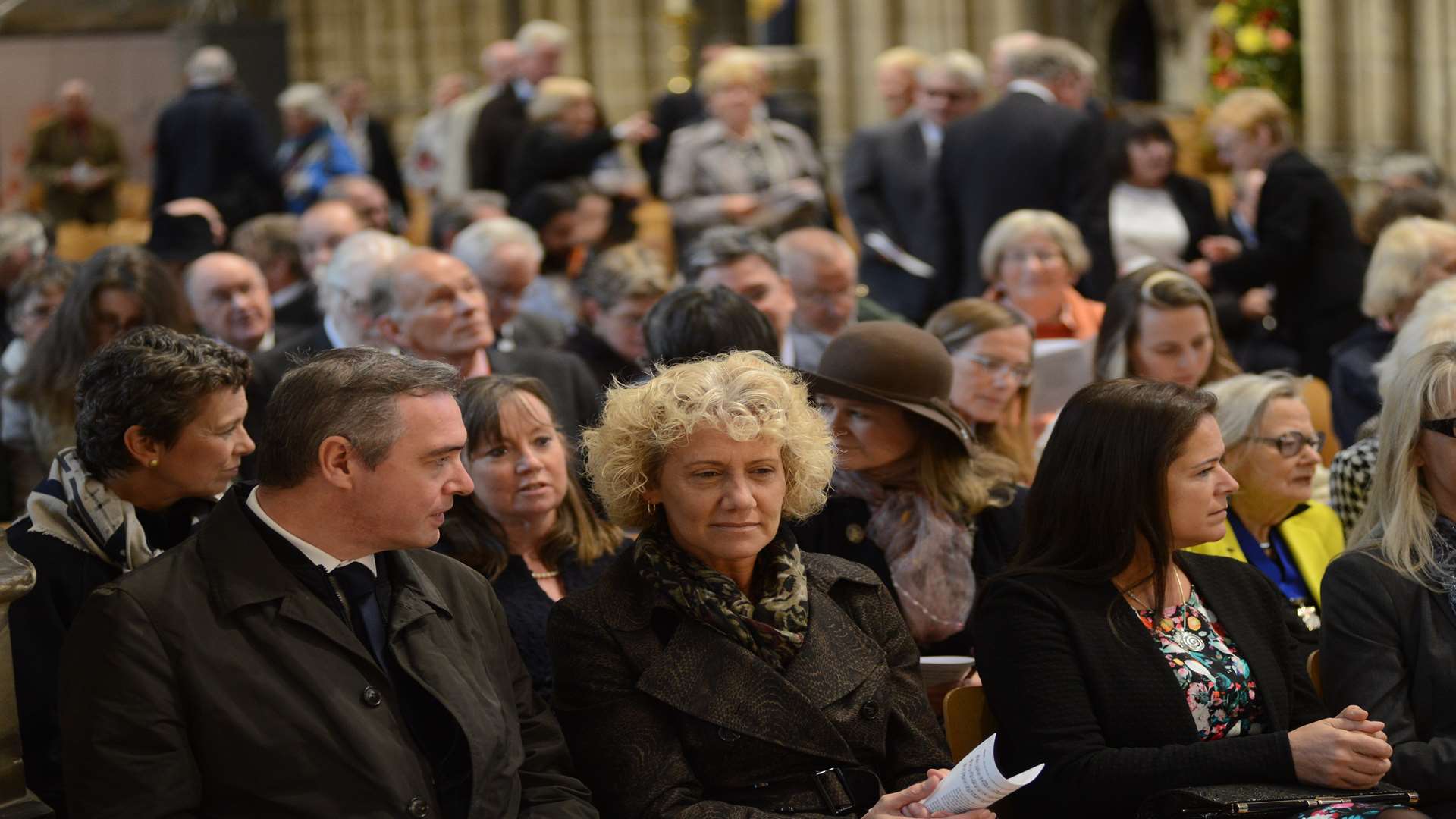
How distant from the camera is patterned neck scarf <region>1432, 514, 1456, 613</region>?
10.8 ft

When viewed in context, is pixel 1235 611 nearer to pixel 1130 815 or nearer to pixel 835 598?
Result: pixel 1130 815

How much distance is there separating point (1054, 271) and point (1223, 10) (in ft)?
22.1

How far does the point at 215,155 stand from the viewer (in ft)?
32.8

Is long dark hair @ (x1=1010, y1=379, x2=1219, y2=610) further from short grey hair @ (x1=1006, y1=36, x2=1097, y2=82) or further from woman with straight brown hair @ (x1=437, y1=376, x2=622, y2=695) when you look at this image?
short grey hair @ (x1=1006, y1=36, x2=1097, y2=82)

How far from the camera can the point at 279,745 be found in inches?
103

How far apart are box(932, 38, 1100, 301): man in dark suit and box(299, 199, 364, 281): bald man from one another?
249 cm

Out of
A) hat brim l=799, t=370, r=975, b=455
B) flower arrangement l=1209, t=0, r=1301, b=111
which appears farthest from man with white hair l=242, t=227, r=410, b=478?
flower arrangement l=1209, t=0, r=1301, b=111

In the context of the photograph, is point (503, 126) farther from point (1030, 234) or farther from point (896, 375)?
point (896, 375)

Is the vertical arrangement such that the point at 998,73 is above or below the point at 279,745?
above

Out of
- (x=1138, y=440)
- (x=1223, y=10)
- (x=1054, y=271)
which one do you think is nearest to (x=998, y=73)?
(x=1054, y=271)

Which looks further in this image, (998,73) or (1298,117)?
(1298,117)

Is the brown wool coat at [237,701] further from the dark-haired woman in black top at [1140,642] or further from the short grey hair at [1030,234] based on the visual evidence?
the short grey hair at [1030,234]

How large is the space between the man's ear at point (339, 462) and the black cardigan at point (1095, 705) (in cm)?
112

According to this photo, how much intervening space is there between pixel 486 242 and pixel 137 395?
3.12 meters
